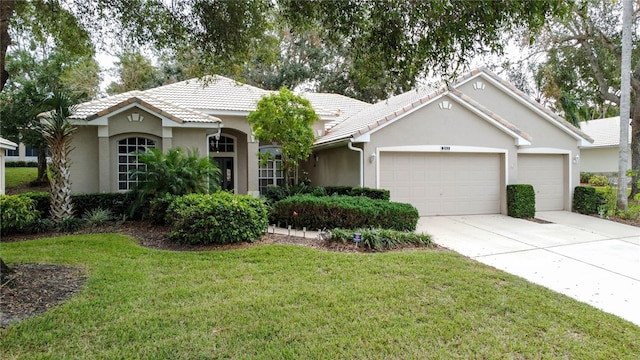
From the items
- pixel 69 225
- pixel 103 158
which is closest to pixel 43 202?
pixel 69 225

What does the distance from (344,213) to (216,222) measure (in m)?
3.26

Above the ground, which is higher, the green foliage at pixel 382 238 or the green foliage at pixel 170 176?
the green foliage at pixel 170 176

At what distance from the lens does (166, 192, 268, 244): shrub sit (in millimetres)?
7348

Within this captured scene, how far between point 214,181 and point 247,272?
5.23 m

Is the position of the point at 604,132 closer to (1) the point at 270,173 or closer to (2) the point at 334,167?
(2) the point at 334,167

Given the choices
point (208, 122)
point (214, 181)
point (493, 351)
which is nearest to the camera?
point (493, 351)

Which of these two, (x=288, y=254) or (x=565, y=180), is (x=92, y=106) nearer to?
(x=288, y=254)

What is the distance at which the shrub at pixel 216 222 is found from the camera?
735cm

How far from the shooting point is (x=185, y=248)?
730 cm

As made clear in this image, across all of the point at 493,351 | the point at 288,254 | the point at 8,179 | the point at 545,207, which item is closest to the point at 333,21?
the point at 288,254

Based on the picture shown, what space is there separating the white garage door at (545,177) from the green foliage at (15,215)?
16003 millimetres

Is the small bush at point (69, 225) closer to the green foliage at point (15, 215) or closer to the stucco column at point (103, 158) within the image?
the green foliage at point (15, 215)

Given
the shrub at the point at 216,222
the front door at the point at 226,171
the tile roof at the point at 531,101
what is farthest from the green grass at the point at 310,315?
the tile roof at the point at 531,101

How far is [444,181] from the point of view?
12836 millimetres
